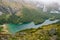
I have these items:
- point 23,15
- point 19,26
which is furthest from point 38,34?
point 23,15

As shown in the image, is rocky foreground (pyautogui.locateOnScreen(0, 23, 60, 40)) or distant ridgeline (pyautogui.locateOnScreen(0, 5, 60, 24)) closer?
rocky foreground (pyautogui.locateOnScreen(0, 23, 60, 40))

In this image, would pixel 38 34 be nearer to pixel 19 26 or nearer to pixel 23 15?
pixel 19 26

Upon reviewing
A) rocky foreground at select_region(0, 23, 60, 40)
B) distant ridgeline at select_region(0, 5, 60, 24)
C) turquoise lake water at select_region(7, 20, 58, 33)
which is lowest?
rocky foreground at select_region(0, 23, 60, 40)

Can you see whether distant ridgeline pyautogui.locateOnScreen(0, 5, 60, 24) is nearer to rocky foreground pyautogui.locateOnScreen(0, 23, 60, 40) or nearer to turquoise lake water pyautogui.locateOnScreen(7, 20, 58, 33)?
turquoise lake water pyautogui.locateOnScreen(7, 20, 58, 33)

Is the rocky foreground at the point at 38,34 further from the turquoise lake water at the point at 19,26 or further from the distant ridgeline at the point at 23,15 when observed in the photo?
the distant ridgeline at the point at 23,15

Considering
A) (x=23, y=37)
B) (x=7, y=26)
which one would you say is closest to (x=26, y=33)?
(x=23, y=37)

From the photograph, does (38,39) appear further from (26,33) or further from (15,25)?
(15,25)

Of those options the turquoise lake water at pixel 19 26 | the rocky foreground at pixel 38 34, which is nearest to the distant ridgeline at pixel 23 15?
the turquoise lake water at pixel 19 26

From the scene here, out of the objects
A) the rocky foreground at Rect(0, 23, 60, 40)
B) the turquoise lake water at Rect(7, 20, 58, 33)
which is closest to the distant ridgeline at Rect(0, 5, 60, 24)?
the turquoise lake water at Rect(7, 20, 58, 33)
